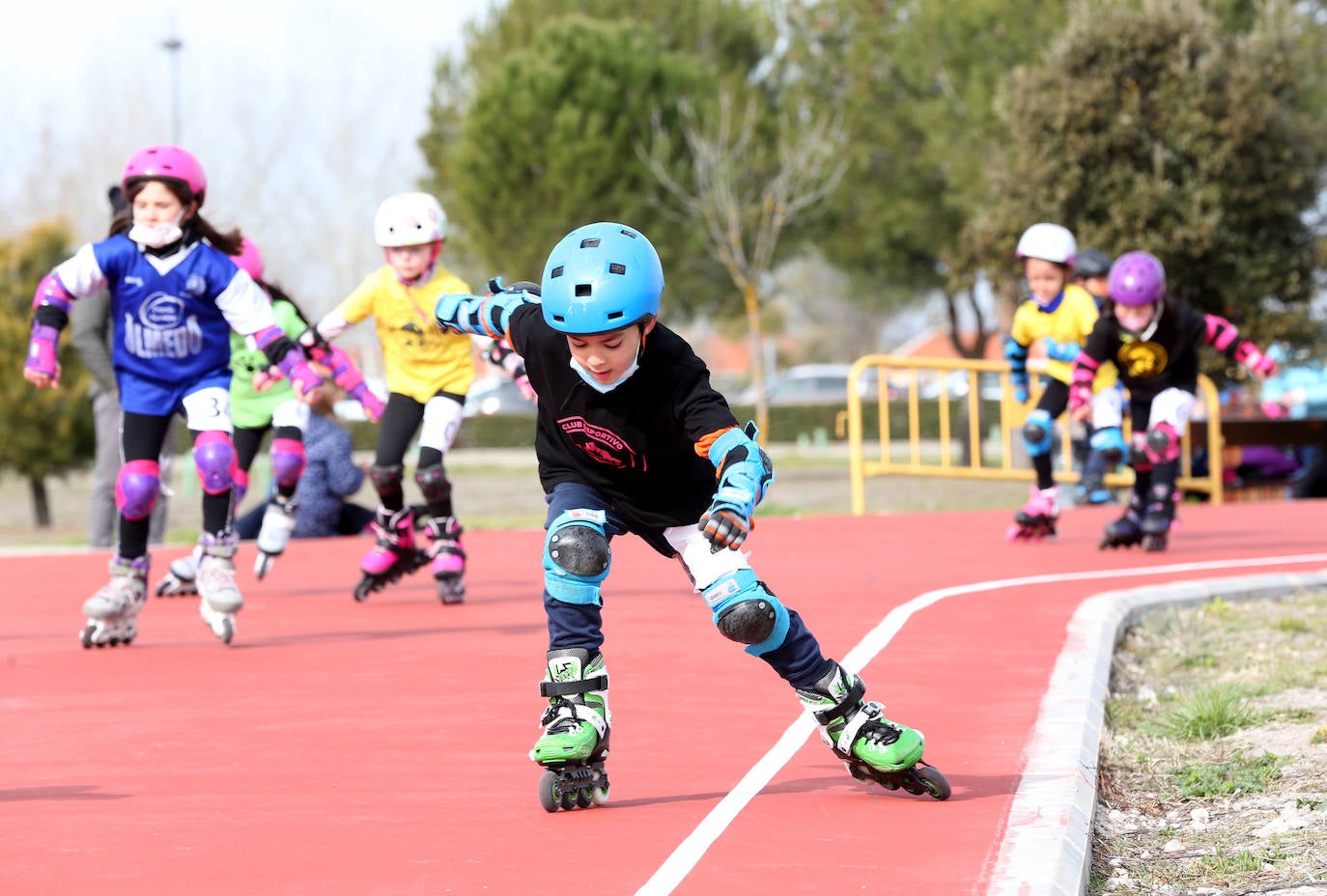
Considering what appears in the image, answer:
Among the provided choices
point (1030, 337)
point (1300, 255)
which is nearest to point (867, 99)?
point (1300, 255)

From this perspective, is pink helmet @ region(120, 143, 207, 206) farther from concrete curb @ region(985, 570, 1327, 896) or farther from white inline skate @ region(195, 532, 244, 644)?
concrete curb @ region(985, 570, 1327, 896)

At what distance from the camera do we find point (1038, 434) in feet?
43.2

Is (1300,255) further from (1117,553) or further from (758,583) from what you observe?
(758,583)

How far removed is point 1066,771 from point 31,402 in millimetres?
22446

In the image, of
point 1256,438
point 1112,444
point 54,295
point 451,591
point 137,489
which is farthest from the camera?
point 1256,438

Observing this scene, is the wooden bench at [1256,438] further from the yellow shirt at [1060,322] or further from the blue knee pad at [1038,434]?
the blue knee pad at [1038,434]

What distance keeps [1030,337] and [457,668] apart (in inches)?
301

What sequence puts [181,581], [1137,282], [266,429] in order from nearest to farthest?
[181,581]
[266,429]
[1137,282]

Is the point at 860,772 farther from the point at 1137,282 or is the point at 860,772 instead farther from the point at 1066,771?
the point at 1137,282

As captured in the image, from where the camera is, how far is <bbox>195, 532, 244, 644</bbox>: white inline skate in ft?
27.0

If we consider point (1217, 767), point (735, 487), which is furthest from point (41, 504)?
point (735, 487)

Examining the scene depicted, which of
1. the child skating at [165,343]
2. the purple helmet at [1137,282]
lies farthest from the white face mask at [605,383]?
the purple helmet at [1137,282]

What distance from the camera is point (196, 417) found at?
8383mm

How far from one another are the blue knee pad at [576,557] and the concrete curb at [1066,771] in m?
1.33
